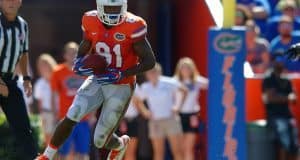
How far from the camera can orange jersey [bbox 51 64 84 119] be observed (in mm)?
13234

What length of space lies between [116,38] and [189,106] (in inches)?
193

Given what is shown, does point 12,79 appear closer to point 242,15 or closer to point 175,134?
point 175,134

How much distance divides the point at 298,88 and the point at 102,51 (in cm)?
537

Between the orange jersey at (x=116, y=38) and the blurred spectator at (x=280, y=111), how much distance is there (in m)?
4.45

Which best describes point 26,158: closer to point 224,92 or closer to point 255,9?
point 224,92

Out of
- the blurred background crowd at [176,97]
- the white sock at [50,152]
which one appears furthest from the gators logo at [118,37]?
the blurred background crowd at [176,97]

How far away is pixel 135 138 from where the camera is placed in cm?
1377

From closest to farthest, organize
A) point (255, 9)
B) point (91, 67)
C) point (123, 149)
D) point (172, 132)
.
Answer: point (91, 67), point (123, 149), point (172, 132), point (255, 9)

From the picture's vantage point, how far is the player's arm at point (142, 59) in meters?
8.95

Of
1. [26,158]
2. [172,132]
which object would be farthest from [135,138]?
[26,158]

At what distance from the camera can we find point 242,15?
14.7 m

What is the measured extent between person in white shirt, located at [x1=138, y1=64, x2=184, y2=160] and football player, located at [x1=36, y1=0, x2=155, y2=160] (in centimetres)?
456

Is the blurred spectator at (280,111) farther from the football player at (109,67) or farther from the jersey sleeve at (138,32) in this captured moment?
the jersey sleeve at (138,32)

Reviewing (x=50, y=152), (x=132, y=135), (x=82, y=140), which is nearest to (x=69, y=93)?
(x=82, y=140)
